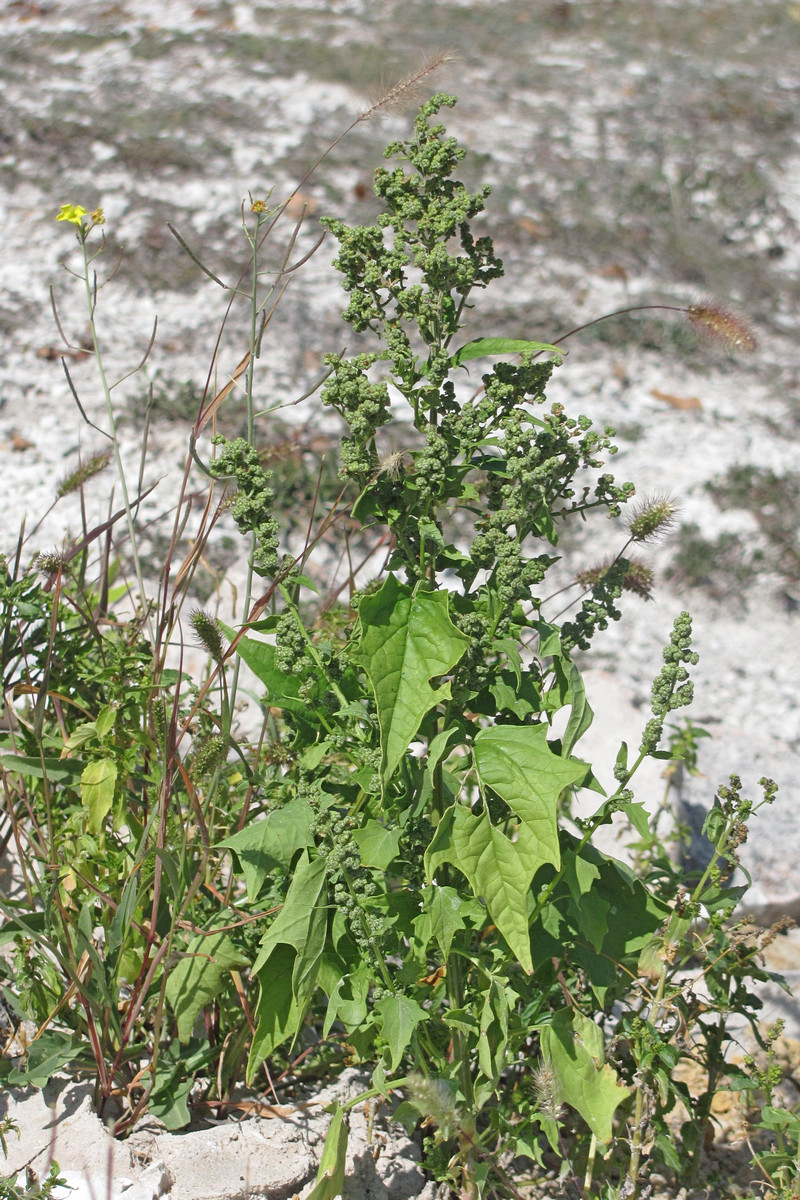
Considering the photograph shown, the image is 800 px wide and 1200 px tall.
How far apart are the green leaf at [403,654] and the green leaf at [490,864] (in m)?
0.14

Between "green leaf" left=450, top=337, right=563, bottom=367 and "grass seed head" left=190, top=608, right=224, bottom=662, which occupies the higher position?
"green leaf" left=450, top=337, right=563, bottom=367

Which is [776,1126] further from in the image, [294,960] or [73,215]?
[73,215]

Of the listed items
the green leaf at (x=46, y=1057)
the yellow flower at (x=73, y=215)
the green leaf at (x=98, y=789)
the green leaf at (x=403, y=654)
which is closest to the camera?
the green leaf at (x=403, y=654)

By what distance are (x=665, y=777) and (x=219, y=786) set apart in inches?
56.8

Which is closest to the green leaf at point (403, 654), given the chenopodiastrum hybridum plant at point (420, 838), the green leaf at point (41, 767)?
the chenopodiastrum hybridum plant at point (420, 838)

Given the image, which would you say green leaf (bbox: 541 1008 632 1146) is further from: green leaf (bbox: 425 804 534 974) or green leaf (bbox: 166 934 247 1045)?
green leaf (bbox: 166 934 247 1045)

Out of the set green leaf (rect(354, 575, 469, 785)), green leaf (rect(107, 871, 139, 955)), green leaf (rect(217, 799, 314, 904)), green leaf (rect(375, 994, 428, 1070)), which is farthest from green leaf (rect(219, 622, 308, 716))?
green leaf (rect(375, 994, 428, 1070))

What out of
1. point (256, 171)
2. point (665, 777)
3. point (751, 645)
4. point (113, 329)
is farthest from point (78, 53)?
point (665, 777)

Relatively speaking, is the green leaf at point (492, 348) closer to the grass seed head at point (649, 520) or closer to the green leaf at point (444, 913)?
the grass seed head at point (649, 520)

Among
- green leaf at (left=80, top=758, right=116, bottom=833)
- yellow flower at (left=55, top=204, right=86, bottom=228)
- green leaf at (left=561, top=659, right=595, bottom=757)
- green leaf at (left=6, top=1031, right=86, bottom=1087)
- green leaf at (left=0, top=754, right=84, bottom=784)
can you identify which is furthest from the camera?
yellow flower at (left=55, top=204, right=86, bottom=228)

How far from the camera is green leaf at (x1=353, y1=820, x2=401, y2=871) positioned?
162 cm

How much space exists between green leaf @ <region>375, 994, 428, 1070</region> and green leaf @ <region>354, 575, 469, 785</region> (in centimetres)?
39

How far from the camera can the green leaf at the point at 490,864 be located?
1.54m

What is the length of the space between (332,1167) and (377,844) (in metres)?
0.54
